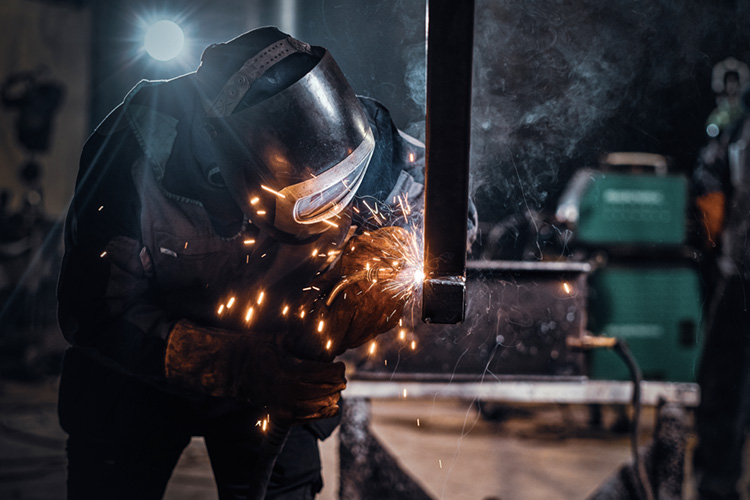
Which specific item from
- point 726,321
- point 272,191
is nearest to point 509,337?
point 726,321

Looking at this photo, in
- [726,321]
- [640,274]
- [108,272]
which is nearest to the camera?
[108,272]

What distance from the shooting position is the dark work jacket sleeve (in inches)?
50.5

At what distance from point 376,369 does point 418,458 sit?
1.37 meters

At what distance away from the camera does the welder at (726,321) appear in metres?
2.74

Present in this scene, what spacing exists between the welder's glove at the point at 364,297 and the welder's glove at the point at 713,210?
8.14 ft

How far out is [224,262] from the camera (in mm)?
1424

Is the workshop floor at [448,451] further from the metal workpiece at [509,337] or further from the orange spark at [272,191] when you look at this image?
the orange spark at [272,191]

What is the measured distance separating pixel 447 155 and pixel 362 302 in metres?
0.36

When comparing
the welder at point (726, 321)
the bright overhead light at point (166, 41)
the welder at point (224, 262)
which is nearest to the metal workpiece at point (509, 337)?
the welder at point (224, 262)

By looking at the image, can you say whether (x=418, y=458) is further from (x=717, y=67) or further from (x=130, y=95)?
(x=717, y=67)

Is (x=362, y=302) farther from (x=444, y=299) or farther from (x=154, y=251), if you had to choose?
(x=154, y=251)

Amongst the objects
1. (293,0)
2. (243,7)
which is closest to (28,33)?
(243,7)

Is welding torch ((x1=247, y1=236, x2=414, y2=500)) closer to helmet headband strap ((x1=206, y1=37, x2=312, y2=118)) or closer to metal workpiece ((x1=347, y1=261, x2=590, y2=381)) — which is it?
helmet headband strap ((x1=206, y1=37, x2=312, y2=118))

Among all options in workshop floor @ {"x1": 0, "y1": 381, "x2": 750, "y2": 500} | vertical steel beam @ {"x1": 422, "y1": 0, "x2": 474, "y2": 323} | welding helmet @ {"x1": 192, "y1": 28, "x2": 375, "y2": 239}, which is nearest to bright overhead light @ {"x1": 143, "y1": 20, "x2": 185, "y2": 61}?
workshop floor @ {"x1": 0, "y1": 381, "x2": 750, "y2": 500}
